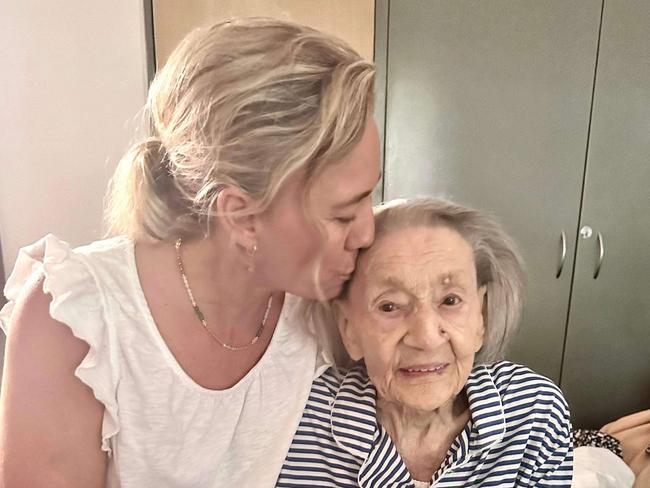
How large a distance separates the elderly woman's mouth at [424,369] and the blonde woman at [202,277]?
192 mm

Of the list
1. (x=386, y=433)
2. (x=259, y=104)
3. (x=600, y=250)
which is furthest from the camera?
(x=600, y=250)

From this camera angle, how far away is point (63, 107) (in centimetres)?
221

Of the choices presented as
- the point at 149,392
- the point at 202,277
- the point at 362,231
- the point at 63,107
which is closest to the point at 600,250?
the point at 362,231

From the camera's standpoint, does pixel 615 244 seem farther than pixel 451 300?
Yes

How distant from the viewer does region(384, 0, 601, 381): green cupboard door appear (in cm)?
220

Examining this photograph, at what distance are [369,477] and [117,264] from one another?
57 cm

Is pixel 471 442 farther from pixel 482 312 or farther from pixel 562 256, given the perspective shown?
pixel 562 256

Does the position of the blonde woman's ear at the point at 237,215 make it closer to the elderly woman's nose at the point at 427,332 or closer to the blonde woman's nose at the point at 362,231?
the blonde woman's nose at the point at 362,231

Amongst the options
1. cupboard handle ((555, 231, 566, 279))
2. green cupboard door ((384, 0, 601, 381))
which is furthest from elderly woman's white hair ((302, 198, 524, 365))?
cupboard handle ((555, 231, 566, 279))

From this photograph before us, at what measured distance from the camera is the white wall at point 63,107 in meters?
2.15

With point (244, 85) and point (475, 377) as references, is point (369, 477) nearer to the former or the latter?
point (475, 377)

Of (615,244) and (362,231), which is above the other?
(362,231)

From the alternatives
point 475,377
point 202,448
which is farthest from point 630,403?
point 202,448

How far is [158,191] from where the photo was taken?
1118 mm
